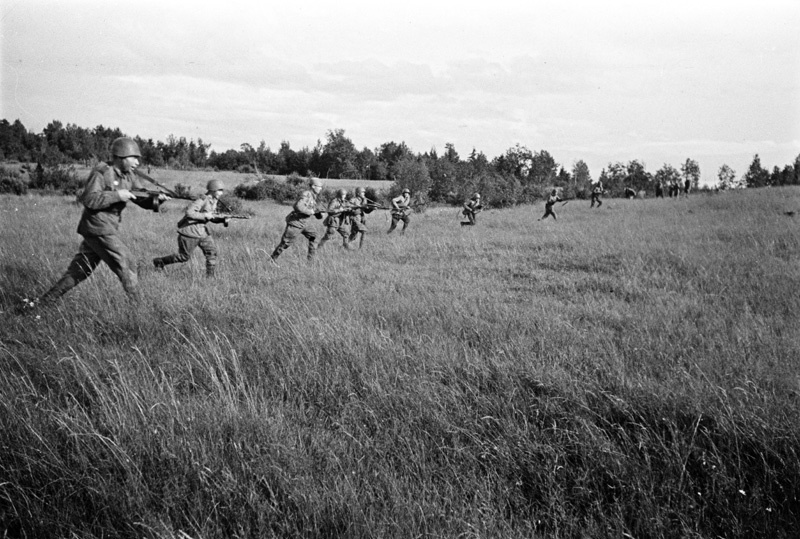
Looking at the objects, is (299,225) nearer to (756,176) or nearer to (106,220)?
(106,220)

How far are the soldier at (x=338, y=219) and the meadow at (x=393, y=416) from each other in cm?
648

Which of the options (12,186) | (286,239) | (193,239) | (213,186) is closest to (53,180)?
(12,186)

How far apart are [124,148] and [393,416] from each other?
467 centimetres

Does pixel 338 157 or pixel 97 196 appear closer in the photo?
pixel 97 196

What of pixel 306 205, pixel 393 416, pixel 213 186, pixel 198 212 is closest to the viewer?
pixel 393 416

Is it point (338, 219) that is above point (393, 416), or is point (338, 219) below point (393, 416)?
above

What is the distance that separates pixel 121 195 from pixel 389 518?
16.0 feet

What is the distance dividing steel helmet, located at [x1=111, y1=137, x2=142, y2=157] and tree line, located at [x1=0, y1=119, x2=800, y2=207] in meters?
37.2

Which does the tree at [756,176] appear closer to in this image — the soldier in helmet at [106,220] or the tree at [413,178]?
the tree at [413,178]

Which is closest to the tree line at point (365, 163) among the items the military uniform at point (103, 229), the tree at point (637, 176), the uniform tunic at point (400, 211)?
the tree at point (637, 176)

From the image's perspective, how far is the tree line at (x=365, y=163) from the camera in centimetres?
4516

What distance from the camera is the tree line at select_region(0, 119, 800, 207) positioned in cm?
4516

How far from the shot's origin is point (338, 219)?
506 inches

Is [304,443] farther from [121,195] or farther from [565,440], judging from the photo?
[121,195]
